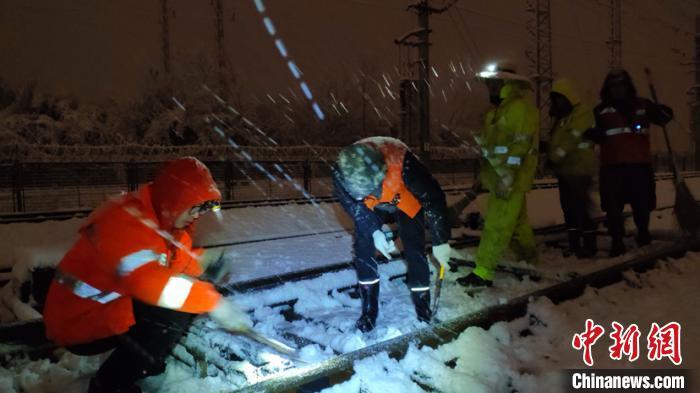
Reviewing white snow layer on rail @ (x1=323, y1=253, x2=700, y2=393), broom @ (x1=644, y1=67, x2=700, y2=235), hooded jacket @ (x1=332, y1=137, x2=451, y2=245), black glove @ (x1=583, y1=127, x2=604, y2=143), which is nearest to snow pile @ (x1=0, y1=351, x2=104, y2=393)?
white snow layer on rail @ (x1=323, y1=253, x2=700, y2=393)

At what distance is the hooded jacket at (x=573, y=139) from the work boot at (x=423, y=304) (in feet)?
10.9

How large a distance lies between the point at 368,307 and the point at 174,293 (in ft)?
6.34

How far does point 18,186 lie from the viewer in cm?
1470

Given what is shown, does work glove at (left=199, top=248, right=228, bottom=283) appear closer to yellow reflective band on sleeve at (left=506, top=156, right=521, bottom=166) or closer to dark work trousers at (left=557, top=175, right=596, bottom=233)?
yellow reflective band on sleeve at (left=506, top=156, right=521, bottom=166)

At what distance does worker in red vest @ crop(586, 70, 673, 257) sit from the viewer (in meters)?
6.71

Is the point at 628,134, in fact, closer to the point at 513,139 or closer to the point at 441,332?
the point at 513,139

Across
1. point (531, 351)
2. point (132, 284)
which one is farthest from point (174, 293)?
point (531, 351)

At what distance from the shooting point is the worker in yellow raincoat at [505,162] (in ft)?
17.8

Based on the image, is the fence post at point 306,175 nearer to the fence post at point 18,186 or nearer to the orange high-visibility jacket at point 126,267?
the fence post at point 18,186

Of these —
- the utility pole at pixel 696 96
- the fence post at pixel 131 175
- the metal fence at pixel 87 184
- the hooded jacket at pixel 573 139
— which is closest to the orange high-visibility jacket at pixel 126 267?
the hooded jacket at pixel 573 139

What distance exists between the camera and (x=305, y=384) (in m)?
2.98

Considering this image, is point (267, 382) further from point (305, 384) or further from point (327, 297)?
point (327, 297)

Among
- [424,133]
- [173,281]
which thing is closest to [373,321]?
[173,281]

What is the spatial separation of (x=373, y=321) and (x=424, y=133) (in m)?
16.8
